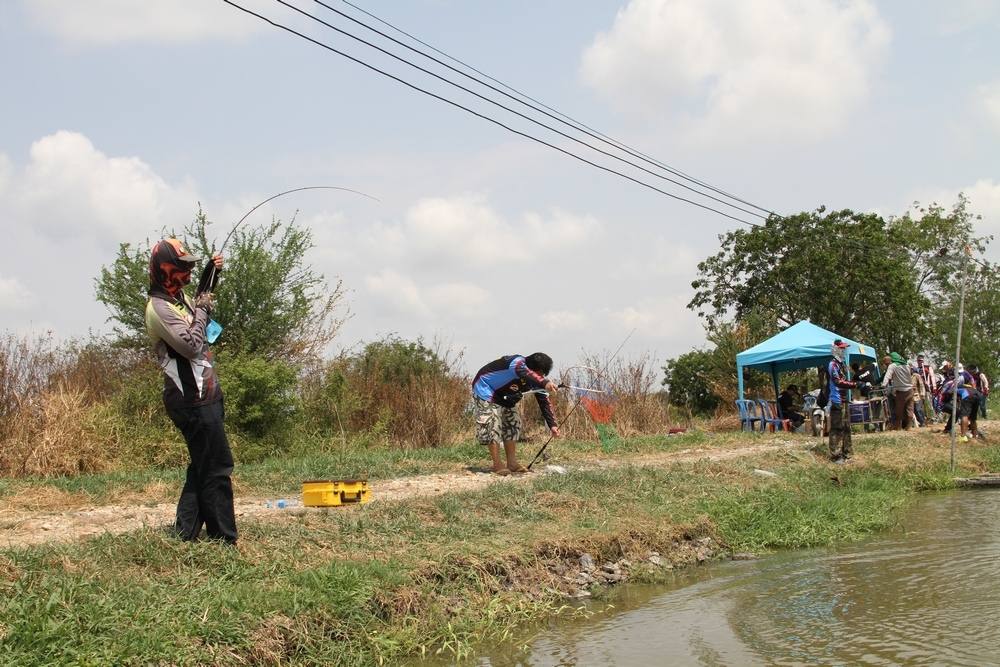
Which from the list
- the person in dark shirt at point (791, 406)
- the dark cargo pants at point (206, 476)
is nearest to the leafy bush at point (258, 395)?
the dark cargo pants at point (206, 476)

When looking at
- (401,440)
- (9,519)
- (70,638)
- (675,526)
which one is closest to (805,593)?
(675,526)

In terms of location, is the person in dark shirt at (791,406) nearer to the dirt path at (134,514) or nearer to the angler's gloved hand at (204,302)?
the dirt path at (134,514)

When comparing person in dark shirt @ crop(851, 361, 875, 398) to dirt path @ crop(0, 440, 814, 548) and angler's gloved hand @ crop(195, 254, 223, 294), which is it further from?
angler's gloved hand @ crop(195, 254, 223, 294)

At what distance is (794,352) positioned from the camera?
63.5 feet

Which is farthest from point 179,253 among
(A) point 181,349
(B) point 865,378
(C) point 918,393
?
(C) point 918,393

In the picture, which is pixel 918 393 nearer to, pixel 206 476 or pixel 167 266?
pixel 206 476

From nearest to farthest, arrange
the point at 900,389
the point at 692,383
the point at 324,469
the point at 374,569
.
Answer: the point at 374,569, the point at 324,469, the point at 900,389, the point at 692,383

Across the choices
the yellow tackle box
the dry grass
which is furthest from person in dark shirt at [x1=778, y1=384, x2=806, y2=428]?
the yellow tackle box

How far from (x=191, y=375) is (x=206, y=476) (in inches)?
25.3

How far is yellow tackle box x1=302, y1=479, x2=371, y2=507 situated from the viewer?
27.2ft

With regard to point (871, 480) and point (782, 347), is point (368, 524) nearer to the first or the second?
point (871, 480)

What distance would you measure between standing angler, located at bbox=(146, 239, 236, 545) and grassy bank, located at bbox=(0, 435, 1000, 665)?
1.10 feet

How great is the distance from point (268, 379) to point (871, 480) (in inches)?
343

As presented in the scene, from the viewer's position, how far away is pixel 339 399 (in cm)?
1697
